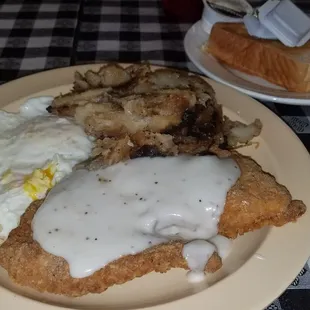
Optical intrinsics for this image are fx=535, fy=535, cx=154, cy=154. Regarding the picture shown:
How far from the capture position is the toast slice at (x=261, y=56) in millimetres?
2402

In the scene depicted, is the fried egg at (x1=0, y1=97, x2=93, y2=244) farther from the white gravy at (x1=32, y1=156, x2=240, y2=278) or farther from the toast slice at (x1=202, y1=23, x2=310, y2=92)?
the toast slice at (x1=202, y1=23, x2=310, y2=92)

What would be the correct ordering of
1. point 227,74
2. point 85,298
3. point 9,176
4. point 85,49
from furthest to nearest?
point 85,49 < point 227,74 < point 9,176 < point 85,298

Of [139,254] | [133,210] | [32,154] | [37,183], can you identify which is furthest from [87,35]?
[139,254]

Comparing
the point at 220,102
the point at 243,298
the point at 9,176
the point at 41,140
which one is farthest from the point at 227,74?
the point at 243,298

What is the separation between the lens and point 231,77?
245cm

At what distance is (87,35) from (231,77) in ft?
3.07

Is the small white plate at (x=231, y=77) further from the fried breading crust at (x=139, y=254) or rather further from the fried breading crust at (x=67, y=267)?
the fried breading crust at (x=67, y=267)

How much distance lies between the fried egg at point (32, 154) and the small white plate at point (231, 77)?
29.9 inches

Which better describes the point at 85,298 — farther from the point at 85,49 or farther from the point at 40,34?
the point at 40,34

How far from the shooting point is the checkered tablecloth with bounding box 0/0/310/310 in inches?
106

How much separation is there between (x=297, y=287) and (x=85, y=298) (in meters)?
0.61

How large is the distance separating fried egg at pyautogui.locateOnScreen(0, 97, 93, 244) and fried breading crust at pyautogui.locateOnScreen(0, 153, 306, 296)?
0.07 m

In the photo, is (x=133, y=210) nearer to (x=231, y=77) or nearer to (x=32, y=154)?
(x=32, y=154)

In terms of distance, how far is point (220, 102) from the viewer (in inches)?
86.7
